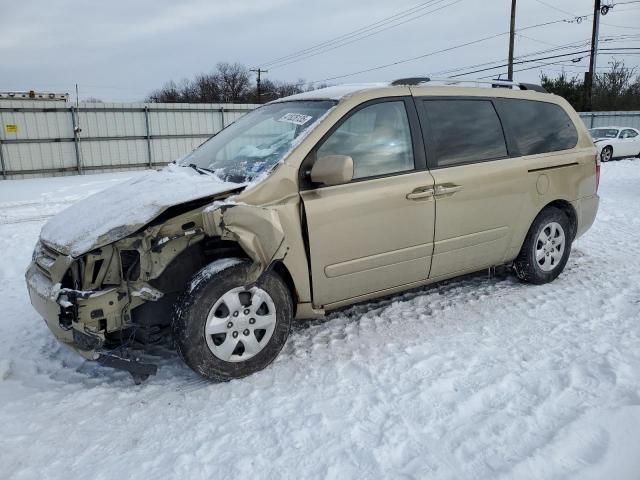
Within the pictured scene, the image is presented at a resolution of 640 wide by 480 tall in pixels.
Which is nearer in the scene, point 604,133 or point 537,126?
point 537,126

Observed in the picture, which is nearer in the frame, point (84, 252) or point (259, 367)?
point (84, 252)

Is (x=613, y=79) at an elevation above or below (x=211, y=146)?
above

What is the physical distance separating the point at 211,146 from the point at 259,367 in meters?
1.93

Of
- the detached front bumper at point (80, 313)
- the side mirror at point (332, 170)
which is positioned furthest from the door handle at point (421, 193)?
the detached front bumper at point (80, 313)

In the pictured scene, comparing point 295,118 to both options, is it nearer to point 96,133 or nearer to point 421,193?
point 421,193

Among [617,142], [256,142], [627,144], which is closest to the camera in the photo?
[256,142]

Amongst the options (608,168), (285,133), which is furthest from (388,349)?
(608,168)

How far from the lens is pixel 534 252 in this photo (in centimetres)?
458

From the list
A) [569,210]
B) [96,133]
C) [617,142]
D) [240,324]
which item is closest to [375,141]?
[240,324]

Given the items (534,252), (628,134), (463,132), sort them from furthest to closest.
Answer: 1. (628,134)
2. (534,252)
3. (463,132)

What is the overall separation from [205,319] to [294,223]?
80 cm

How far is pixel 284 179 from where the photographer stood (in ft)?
10.6

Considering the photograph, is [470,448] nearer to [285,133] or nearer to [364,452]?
[364,452]

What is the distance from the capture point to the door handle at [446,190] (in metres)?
3.77
